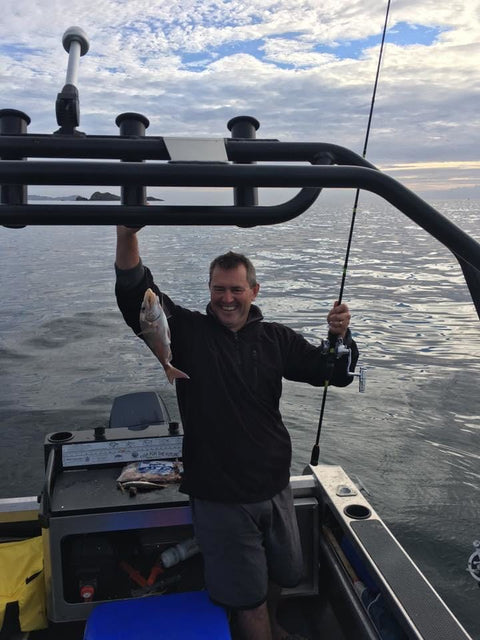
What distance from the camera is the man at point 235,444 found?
295 cm

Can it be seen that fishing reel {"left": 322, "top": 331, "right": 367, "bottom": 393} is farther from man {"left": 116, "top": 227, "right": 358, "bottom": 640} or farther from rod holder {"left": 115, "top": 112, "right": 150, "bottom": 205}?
rod holder {"left": 115, "top": 112, "right": 150, "bottom": 205}

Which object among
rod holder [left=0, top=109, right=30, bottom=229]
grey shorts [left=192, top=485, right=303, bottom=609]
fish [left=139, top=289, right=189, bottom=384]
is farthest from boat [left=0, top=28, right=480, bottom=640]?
fish [left=139, top=289, right=189, bottom=384]

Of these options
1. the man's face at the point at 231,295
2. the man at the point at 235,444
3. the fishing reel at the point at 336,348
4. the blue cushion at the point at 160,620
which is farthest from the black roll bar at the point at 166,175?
the blue cushion at the point at 160,620

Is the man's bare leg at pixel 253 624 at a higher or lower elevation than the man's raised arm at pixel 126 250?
lower

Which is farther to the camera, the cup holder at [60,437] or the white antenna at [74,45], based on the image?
the cup holder at [60,437]

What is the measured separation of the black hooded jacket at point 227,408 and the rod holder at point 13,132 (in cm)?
127

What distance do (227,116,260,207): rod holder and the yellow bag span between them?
105 inches

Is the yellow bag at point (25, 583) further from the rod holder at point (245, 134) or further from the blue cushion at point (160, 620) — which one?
the rod holder at point (245, 134)

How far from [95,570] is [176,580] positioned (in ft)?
1.68

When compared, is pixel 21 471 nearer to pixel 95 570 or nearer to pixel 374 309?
pixel 95 570

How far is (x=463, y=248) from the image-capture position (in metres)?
1.57

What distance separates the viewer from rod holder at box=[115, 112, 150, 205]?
159 cm

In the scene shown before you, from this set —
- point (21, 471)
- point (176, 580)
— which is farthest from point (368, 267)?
point (176, 580)

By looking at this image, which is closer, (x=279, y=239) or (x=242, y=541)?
(x=242, y=541)
